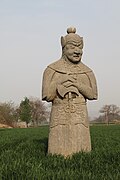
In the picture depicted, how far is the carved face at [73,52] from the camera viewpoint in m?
7.72

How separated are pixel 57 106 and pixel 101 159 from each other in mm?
1691

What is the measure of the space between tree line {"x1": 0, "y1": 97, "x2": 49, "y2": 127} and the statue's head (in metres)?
51.5

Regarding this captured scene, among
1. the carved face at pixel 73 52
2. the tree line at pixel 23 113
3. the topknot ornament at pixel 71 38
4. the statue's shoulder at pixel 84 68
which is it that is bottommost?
the statue's shoulder at pixel 84 68

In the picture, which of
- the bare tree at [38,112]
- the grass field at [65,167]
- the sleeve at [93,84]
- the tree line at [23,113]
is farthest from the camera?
the bare tree at [38,112]

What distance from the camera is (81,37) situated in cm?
794

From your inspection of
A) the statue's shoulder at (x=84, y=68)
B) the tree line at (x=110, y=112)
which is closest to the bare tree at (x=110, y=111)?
the tree line at (x=110, y=112)

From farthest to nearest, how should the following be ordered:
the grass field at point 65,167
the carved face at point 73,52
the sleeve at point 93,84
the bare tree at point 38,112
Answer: the bare tree at point 38,112 < the sleeve at point 93,84 < the carved face at point 73,52 < the grass field at point 65,167

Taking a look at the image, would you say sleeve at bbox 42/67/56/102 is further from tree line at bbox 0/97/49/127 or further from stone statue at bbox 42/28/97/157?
tree line at bbox 0/97/49/127

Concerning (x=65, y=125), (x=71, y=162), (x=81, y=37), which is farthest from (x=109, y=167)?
(x=81, y=37)

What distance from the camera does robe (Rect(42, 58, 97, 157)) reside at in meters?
7.54

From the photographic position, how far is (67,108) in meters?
7.60

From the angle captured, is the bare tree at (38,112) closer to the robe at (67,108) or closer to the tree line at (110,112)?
the tree line at (110,112)

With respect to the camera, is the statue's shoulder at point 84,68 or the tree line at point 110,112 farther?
the tree line at point 110,112

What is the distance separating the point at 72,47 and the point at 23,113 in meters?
59.8
